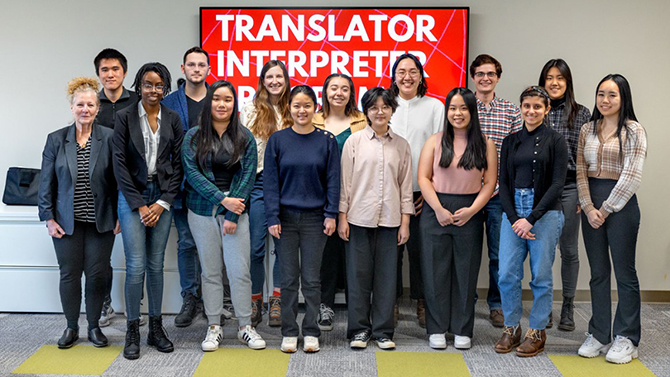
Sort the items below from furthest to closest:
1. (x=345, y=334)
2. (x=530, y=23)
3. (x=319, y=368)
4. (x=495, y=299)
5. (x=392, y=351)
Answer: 1. (x=530, y=23)
2. (x=495, y=299)
3. (x=345, y=334)
4. (x=392, y=351)
5. (x=319, y=368)

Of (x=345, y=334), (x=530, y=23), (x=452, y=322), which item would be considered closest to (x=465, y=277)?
(x=452, y=322)

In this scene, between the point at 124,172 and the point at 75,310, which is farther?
the point at 75,310

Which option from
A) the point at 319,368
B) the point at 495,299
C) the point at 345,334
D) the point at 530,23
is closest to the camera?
the point at 319,368

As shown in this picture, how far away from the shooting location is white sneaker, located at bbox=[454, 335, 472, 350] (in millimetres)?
3221

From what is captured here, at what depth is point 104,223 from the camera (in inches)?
124

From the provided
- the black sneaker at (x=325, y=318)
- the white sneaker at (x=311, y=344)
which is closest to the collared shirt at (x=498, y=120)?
the black sneaker at (x=325, y=318)

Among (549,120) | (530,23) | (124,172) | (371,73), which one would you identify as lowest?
(124,172)

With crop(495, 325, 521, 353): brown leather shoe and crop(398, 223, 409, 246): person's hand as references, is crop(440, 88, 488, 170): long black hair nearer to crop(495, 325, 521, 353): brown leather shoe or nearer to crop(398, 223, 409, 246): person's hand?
crop(398, 223, 409, 246): person's hand

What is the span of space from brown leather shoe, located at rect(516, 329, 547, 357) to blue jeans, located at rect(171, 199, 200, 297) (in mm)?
1952

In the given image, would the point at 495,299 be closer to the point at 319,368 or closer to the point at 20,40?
the point at 319,368

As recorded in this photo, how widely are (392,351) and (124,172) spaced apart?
5.49 ft

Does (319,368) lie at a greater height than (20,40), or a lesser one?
lesser

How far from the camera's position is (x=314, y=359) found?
10.1 ft

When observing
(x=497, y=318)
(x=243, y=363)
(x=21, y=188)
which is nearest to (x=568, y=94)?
(x=497, y=318)
